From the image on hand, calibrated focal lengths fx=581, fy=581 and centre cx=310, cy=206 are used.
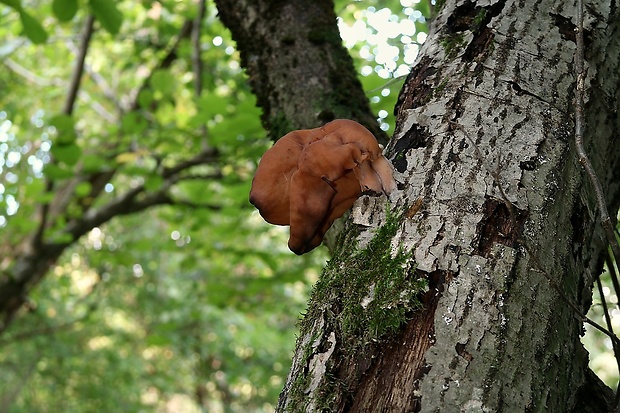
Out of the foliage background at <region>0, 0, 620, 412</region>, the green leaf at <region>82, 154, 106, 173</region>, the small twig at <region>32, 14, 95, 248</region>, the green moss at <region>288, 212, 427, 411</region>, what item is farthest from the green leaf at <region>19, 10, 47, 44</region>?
the green moss at <region>288, 212, 427, 411</region>

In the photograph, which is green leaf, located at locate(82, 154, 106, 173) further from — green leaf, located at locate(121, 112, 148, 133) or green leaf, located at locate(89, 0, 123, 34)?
green leaf, located at locate(89, 0, 123, 34)

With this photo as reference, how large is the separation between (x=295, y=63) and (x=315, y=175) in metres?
0.82

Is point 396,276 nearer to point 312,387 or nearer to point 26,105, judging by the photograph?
point 312,387

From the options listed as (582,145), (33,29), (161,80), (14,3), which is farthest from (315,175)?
(161,80)

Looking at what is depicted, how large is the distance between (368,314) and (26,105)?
29.4 feet

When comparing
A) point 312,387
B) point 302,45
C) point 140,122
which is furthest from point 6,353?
point 312,387

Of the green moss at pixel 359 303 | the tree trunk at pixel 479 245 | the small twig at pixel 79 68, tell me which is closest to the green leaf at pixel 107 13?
the small twig at pixel 79 68

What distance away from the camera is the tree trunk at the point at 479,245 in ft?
3.30

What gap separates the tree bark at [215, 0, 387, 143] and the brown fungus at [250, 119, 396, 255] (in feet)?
1.85

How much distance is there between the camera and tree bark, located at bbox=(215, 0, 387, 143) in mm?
2002

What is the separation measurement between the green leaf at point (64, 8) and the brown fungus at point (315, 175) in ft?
6.67

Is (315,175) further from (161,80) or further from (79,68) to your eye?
(79,68)

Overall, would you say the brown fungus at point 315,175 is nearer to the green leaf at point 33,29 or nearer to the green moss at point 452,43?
the green moss at point 452,43

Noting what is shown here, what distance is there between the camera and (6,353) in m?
9.76
